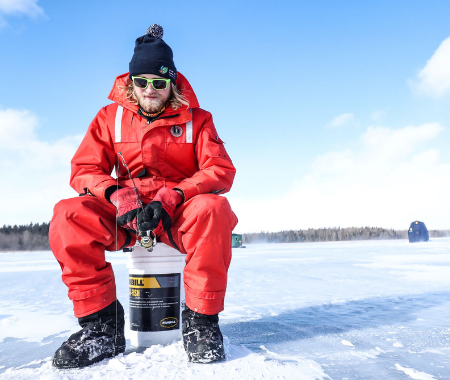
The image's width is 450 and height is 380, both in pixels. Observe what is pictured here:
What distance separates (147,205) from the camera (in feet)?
5.21

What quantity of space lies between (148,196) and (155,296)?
49 cm

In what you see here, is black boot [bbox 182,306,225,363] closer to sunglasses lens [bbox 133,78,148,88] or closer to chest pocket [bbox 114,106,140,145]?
chest pocket [bbox 114,106,140,145]

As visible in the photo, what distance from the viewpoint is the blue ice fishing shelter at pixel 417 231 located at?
54.0ft

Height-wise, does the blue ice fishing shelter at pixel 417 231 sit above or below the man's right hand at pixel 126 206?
below

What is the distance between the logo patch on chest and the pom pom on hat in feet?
1.98

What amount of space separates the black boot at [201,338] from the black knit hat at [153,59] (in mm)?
1255

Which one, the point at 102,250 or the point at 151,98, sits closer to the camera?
the point at 102,250

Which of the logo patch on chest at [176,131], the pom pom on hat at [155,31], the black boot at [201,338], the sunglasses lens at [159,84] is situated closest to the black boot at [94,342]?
the black boot at [201,338]

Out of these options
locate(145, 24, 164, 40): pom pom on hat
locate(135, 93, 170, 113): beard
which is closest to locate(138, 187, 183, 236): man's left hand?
locate(135, 93, 170, 113): beard

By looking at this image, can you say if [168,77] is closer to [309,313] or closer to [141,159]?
[141,159]

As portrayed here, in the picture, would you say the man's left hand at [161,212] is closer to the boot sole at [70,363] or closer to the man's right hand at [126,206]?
the man's right hand at [126,206]

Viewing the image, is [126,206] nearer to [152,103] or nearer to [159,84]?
[152,103]

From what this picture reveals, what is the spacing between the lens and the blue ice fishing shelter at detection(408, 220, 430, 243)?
54.0 ft

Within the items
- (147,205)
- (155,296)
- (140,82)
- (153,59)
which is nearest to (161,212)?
(147,205)
